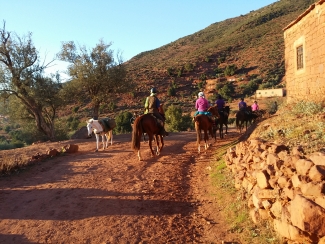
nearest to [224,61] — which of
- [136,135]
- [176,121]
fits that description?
[176,121]

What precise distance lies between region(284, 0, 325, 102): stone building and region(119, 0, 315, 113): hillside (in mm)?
29047

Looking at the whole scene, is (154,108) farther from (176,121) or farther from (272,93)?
(272,93)

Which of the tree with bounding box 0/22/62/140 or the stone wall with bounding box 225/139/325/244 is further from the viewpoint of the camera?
the tree with bounding box 0/22/62/140

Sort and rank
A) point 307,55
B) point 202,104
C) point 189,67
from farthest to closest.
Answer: point 189,67 < point 202,104 < point 307,55

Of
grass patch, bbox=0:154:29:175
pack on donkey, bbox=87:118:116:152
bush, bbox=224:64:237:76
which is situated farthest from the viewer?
bush, bbox=224:64:237:76

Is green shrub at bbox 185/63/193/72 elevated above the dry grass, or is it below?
above

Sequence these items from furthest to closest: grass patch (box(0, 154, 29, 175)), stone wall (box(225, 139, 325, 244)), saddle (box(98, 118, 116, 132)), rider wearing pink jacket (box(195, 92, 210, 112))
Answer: saddle (box(98, 118, 116, 132)) < rider wearing pink jacket (box(195, 92, 210, 112)) < grass patch (box(0, 154, 29, 175)) < stone wall (box(225, 139, 325, 244))

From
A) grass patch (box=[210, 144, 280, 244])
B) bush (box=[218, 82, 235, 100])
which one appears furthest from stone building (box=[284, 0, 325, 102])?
bush (box=[218, 82, 235, 100])

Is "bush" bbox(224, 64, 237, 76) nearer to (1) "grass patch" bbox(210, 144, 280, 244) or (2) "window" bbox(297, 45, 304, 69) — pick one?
(2) "window" bbox(297, 45, 304, 69)

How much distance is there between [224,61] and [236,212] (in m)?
52.5

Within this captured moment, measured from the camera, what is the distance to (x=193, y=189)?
7.94 meters

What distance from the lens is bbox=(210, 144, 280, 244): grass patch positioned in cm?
502

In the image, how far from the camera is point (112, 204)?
6.91m

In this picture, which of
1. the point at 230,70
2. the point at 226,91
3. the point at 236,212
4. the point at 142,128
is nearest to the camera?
the point at 236,212
